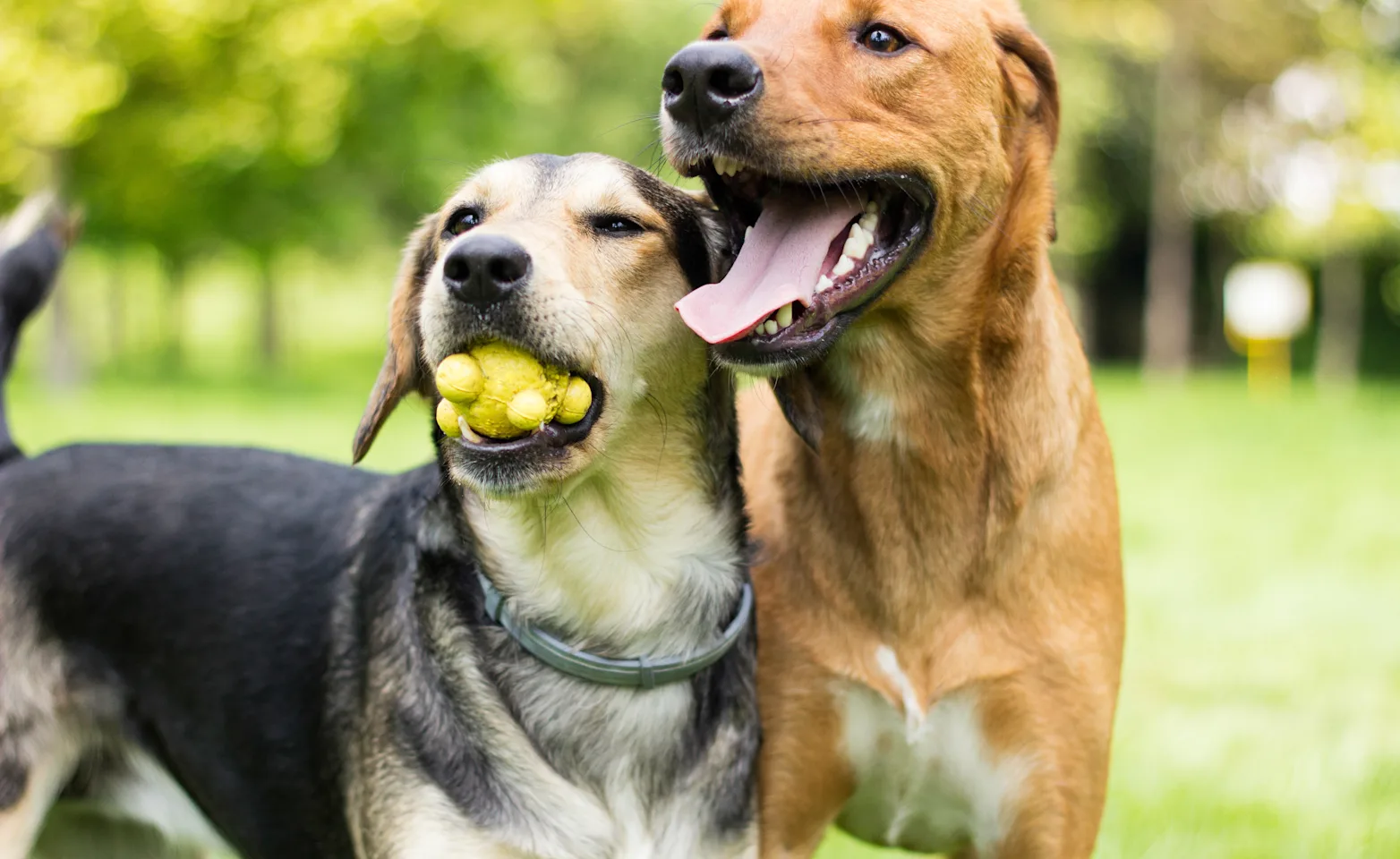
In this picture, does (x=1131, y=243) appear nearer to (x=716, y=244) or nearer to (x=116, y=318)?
(x=116, y=318)

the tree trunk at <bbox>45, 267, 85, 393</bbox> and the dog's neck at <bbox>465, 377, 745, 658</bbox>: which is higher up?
the dog's neck at <bbox>465, 377, 745, 658</bbox>

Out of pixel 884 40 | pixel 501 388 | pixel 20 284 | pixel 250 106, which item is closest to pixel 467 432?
pixel 501 388

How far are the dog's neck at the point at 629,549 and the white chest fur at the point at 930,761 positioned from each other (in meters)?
→ 0.46

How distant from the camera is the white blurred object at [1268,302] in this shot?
99.5ft

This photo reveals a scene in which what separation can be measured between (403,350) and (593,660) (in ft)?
3.19

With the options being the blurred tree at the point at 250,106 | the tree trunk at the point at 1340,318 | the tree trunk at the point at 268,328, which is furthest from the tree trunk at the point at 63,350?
the tree trunk at the point at 1340,318

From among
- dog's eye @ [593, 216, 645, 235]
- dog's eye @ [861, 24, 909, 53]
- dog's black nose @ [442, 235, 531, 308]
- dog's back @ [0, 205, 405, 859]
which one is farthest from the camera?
dog's back @ [0, 205, 405, 859]

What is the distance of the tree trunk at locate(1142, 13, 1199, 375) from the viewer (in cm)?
3008

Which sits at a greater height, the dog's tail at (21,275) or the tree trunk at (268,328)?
the dog's tail at (21,275)

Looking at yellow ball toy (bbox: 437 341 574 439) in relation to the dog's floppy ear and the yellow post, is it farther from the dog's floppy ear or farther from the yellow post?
the yellow post

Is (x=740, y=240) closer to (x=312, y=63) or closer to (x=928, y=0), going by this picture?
(x=928, y=0)

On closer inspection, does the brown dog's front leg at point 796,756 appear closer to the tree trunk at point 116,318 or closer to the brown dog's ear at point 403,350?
the brown dog's ear at point 403,350

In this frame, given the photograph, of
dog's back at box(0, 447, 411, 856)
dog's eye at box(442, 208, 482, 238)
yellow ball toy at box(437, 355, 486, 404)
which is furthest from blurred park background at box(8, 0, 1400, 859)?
dog's back at box(0, 447, 411, 856)

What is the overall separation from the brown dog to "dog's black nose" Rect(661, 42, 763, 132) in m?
0.22
